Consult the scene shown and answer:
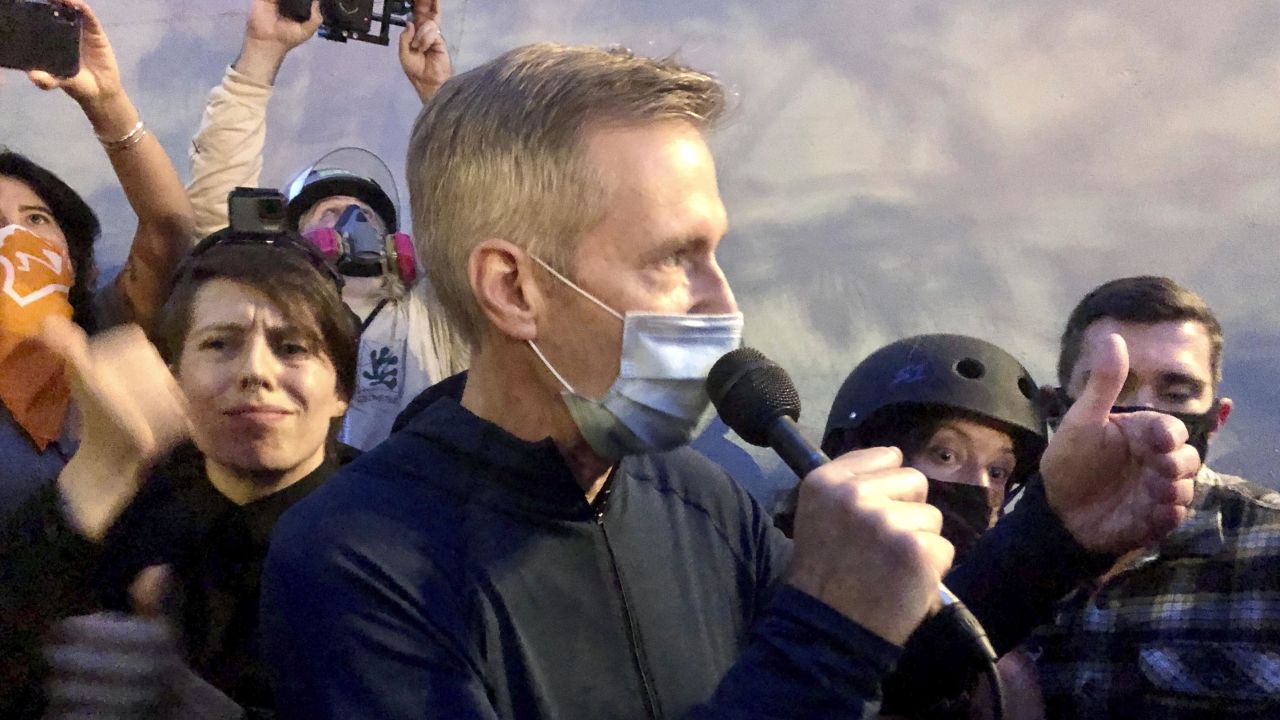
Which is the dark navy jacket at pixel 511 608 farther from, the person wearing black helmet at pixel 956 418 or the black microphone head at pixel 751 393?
the person wearing black helmet at pixel 956 418

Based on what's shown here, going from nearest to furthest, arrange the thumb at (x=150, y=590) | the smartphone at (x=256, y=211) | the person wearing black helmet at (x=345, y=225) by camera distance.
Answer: the thumb at (x=150, y=590)
the smartphone at (x=256, y=211)
the person wearing black helmet at (x=345, y=225)

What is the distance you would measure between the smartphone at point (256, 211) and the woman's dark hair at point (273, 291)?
0.04 metres

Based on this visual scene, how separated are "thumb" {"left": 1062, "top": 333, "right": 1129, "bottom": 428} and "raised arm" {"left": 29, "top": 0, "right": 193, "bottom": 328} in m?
1.65

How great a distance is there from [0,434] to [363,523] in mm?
1032

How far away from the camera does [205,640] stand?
4.77 feet

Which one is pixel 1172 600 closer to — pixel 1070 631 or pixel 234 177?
pixel 1070 631

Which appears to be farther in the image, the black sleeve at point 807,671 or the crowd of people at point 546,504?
the crowd of people at point 546,504

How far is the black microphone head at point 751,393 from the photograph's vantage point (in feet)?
3.13

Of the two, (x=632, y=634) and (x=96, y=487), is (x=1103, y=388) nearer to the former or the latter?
(x=632, y=634)

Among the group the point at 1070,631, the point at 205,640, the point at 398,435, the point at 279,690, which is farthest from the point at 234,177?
the point at 1070,631

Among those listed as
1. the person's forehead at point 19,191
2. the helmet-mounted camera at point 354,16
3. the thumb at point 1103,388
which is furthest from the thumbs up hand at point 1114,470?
the helmet-mounted camera at point 354,16

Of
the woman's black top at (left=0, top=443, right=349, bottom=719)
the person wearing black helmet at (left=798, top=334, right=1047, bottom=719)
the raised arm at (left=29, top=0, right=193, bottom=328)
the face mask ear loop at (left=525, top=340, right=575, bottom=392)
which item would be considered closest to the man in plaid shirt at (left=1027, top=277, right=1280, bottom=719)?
the person wearing black helmet at (left=798, top=334, right=1047, bottom=719)

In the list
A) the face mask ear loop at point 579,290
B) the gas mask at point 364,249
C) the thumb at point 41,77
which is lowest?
the gas mask at point 364,249

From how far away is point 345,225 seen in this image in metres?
2.46
